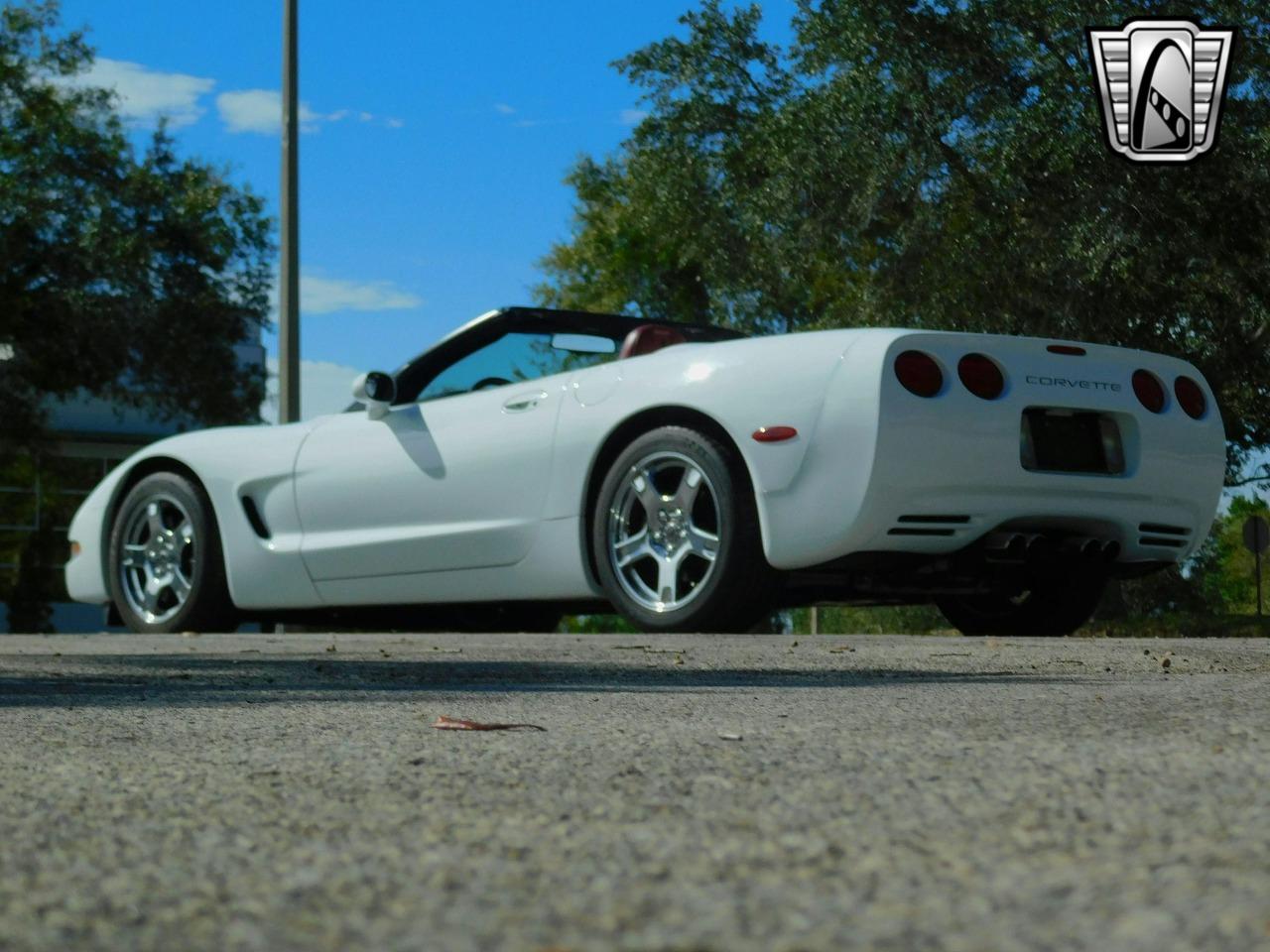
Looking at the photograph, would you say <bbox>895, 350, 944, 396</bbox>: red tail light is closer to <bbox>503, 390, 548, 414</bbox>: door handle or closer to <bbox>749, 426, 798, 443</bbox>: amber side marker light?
<bbox>749, 426, 798, 443</bbox>: amber side marker light

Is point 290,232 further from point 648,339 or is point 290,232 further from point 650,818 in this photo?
point 650,818

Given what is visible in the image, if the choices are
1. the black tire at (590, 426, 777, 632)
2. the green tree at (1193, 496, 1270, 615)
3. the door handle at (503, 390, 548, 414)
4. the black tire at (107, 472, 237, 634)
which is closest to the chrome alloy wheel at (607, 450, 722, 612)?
the black tire at (590, 426, 777, 632)

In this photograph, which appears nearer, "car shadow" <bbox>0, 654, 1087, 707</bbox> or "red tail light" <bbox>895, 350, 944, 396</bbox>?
"car shadow" <bbox>0, 654, 1087, 707</bbox>

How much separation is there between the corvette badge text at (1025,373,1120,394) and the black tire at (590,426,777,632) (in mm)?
1087

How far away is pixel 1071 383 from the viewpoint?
21.4 feet

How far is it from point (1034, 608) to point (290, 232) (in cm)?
1028

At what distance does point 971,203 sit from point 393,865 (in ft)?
52.9

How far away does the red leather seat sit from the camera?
7504 mm

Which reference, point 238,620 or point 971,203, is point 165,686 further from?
point 971,203

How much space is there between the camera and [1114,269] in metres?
16.2

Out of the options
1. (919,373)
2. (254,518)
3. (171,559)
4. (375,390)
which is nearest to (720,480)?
(919,373)

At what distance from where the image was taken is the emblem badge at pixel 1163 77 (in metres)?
15.4

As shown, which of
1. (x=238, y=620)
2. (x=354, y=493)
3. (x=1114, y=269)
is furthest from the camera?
(x=1114, y=269)

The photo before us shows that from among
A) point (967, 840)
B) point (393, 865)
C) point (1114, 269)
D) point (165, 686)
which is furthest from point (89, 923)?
point (1114, 269)
